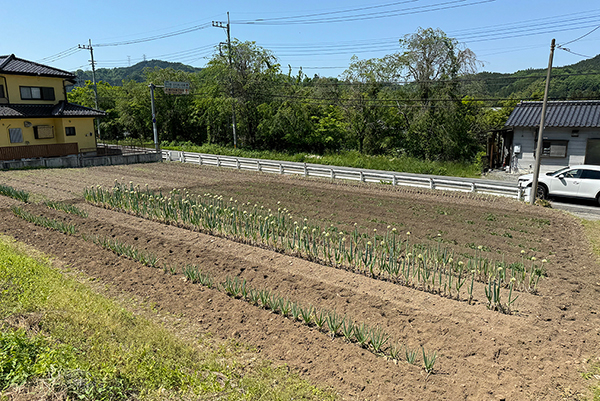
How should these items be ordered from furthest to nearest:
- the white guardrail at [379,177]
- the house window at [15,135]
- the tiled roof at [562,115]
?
the house window at [15,135], the tiled roof at [562,115], the white guardrail at [379,177]

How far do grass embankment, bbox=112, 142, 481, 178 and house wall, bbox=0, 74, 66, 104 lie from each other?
9.51m

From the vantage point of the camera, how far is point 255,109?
42375 mm

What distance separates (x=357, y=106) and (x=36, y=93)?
26105 mm

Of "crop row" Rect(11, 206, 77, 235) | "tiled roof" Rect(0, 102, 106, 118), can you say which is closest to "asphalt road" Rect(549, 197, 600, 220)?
"crop row" Rect(11, 206, 77, 235)

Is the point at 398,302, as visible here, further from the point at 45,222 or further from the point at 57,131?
the point at 57,131

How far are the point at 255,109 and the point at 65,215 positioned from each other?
3031cm

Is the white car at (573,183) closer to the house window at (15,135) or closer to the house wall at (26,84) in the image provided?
the house window at (15,135)

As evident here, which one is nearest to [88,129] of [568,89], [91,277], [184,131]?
[184,131]

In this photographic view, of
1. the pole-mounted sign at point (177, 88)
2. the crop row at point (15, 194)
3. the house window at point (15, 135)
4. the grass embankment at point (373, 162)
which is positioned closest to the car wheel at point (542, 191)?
the grass embankment at point (373, 162)

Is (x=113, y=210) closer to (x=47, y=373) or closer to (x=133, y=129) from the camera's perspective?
(x=47, y=373)

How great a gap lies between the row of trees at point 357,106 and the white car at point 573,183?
1651 cm

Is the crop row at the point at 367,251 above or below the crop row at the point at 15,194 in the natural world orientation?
below

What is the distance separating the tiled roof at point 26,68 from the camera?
30.5 m

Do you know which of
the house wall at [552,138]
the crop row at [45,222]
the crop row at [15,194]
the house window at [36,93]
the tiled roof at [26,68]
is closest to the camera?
the crop row at [45,222]
